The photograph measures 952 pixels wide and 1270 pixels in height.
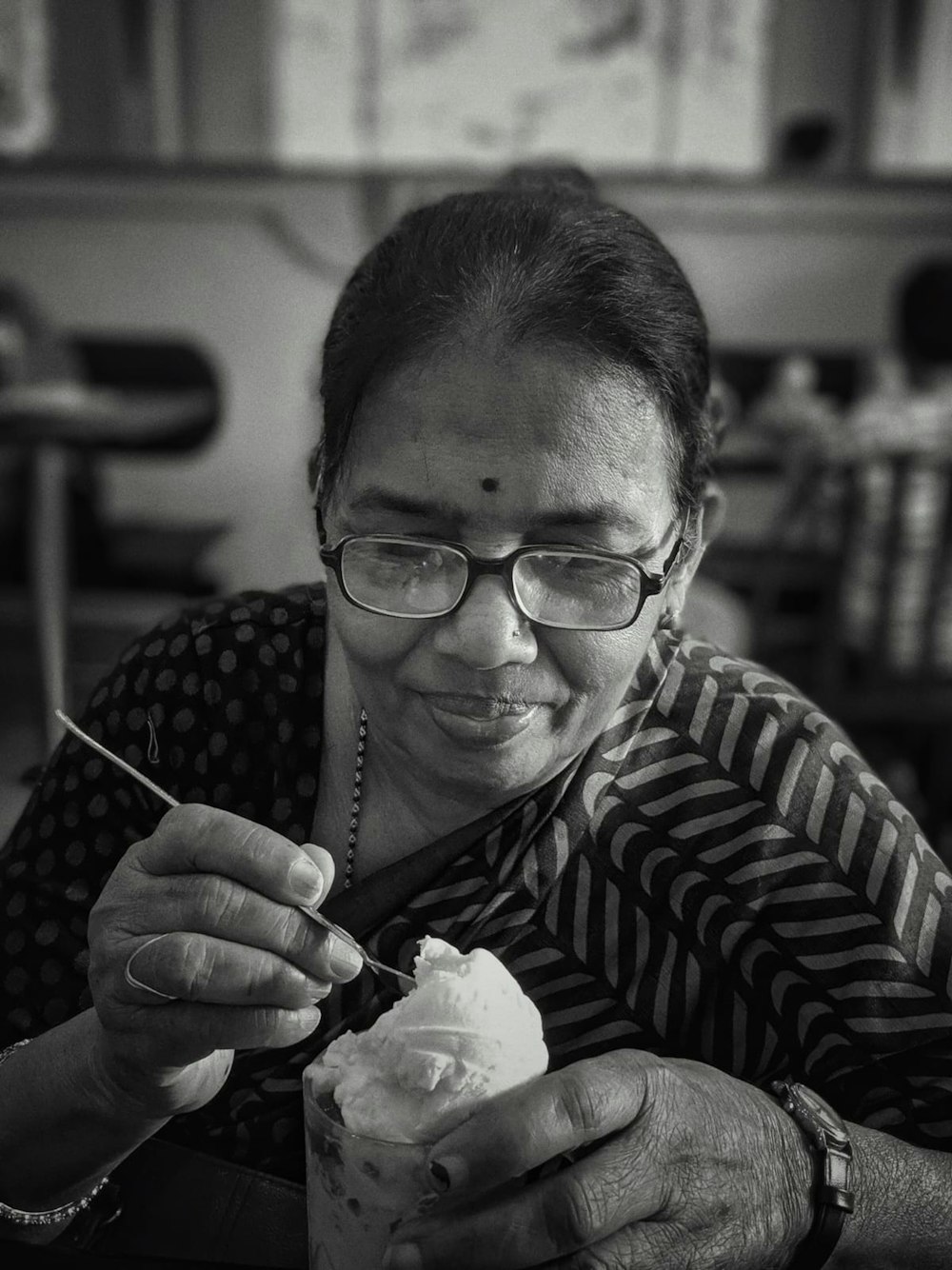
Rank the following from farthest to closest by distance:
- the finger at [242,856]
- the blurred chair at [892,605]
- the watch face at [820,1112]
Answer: the blurred chair at [892,605] → the watch face at [820,1112] → the finger at [242,856]

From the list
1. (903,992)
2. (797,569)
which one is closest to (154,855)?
(903,992)

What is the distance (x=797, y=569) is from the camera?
17.0 ft

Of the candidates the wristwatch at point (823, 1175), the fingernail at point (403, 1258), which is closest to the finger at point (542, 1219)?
the fingernail at point (403, 1258)

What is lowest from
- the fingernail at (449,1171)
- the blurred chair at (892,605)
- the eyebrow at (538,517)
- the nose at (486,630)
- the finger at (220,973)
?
the blurred chair at (892,605)

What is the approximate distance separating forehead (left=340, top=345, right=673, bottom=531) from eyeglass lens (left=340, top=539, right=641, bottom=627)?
4 cm

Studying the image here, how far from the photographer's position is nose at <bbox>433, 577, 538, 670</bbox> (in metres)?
1.06

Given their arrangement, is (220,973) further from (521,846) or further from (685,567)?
(685,567)

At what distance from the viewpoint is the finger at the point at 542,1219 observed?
0.82m

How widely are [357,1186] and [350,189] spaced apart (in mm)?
5663

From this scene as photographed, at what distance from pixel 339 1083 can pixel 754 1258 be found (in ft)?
1.19

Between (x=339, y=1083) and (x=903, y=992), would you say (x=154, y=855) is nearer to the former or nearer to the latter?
(x=339, y=1083)

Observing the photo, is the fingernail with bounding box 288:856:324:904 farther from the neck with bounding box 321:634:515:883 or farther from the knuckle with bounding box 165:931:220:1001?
the neck with bounding box 321:634:515:883

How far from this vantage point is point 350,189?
5.96m

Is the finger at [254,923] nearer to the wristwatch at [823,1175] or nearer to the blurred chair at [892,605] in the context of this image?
the wristwatch at [823,1175]
